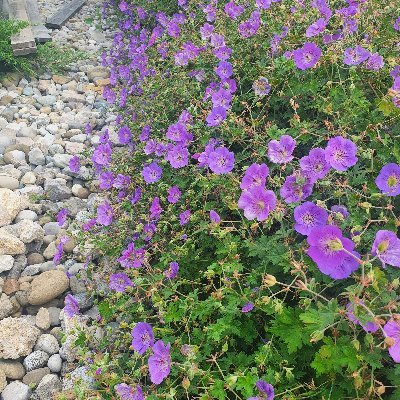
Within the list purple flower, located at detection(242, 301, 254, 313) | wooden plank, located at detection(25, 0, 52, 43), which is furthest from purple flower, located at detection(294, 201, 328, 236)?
wooden plank, located at detection(25, 0, 52, 43)

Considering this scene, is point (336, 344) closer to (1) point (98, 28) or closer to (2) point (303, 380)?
(2) point (303, 380)

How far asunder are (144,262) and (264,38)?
1625 mm

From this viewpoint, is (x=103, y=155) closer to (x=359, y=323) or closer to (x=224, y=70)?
(x=224, y=70)

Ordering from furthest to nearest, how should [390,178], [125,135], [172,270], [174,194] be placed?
[125,135] → [174,194] → [172,270] → [390,178]

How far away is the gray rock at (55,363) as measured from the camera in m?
2.35

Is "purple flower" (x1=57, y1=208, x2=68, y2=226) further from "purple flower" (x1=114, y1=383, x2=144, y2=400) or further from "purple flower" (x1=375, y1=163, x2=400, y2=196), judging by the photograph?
"purple flower" (x1=375, y1=163, x2=400, y2=196)

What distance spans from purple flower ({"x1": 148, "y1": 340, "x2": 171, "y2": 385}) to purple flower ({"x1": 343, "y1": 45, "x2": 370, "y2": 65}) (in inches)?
60.4

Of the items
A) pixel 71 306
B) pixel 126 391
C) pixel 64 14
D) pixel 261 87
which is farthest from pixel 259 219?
pixel 64 14

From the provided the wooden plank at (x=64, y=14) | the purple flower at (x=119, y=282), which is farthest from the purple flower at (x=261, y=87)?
the wooden plank at (x=64, y=14)

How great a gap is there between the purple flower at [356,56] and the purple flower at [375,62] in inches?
1.1

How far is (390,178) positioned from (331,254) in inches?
14.6

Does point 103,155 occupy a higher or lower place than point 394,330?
lower

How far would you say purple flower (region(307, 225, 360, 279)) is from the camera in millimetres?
1467

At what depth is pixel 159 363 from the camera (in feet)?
5.69
